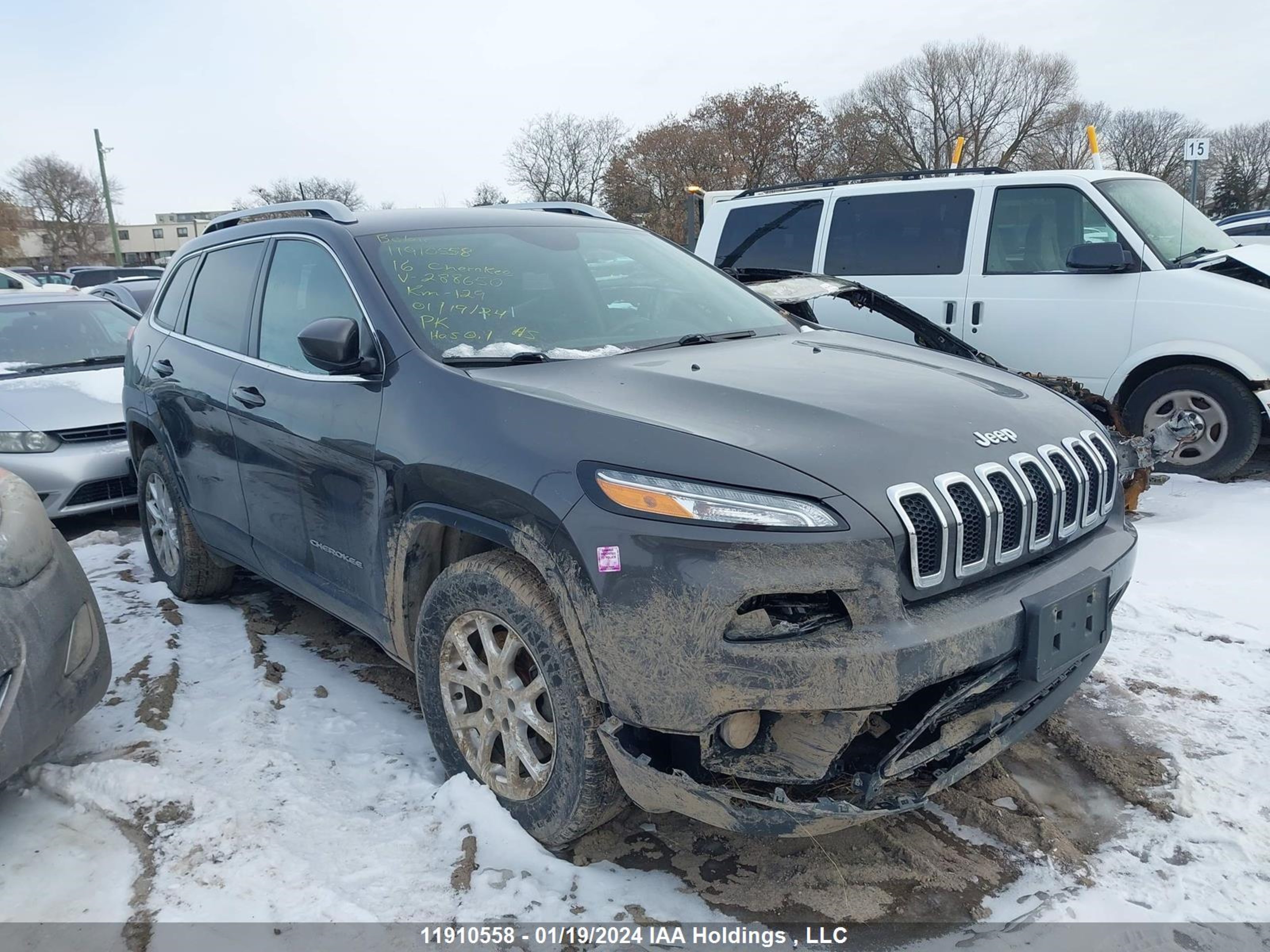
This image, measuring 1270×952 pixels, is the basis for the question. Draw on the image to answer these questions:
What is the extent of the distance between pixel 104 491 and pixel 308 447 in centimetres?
381

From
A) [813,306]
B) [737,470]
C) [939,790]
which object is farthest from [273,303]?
[813,306]

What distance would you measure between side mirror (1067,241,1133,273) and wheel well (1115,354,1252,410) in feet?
2.08

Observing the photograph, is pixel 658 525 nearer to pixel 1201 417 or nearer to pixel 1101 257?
pixel 1101 257

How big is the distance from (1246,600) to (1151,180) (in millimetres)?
3873

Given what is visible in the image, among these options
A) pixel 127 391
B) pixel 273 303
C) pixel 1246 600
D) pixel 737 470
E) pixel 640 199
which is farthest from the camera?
pixel 640 199

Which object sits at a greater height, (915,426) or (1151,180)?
(1151,180)

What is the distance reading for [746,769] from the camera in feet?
7.12

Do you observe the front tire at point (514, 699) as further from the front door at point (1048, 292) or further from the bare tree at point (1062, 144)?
the bare tree at point (1062, 144)

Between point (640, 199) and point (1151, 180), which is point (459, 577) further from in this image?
point (640, 199)

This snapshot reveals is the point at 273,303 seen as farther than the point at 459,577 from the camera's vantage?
Yes

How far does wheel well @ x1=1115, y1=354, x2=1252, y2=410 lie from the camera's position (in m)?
5.72

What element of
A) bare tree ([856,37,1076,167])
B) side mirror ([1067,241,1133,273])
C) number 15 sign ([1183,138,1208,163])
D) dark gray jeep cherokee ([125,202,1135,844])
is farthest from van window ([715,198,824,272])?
bare tree ([856,37,1076,167])

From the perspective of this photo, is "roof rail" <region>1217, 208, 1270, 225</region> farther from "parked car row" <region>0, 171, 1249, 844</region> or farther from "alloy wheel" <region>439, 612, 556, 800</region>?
"alloy wheel" <region>439, 612, 556, 800</region>

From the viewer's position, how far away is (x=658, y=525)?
6.95ft
